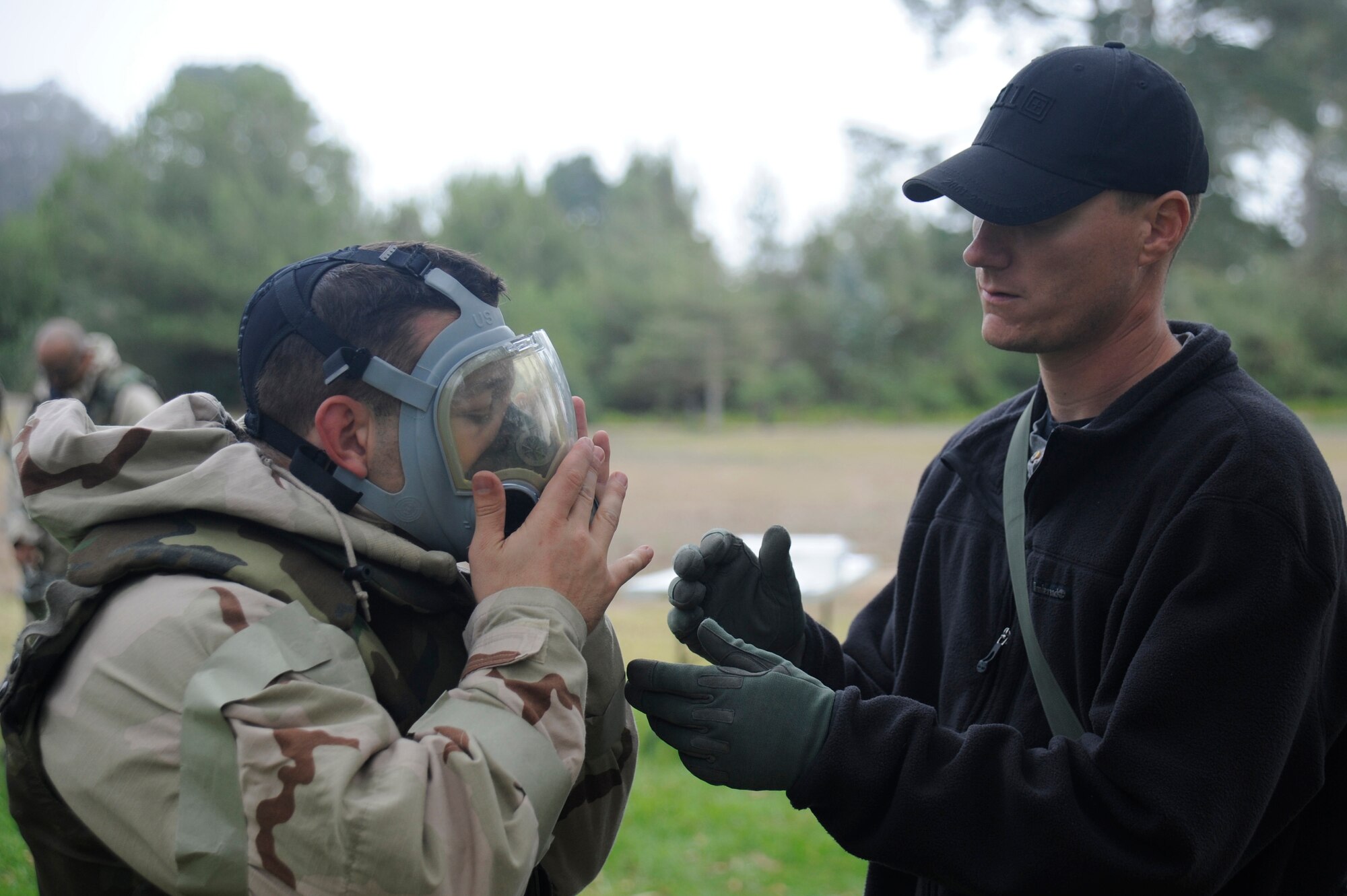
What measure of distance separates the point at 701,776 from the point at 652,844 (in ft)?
10.3

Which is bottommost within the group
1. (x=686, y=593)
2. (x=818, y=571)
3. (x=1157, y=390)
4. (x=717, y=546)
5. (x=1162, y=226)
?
(x=818, y=571)

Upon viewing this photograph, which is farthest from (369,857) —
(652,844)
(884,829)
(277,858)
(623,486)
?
(652,844)

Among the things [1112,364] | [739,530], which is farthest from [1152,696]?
[739,530]

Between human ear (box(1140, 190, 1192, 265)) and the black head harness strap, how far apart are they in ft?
4.54

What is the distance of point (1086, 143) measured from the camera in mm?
1984

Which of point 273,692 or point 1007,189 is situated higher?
point 1007,189

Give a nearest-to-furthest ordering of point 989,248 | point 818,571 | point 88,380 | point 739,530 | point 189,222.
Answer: point 989,248, point 818,571, point 88,380, point 739,530, point 189,222

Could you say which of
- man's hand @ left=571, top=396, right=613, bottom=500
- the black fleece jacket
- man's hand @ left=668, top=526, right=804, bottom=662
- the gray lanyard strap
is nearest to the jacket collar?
the black fleece jacket

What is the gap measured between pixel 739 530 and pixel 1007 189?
13351 millimetres

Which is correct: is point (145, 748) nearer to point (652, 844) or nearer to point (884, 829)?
point (884, 829)

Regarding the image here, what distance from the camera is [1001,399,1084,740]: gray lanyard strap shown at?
75.6 inches

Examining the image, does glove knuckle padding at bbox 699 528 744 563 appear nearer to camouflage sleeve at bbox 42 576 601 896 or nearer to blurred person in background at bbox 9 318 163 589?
camouflage sleeve at bbox 42 576 601 896

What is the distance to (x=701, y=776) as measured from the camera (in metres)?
1.92

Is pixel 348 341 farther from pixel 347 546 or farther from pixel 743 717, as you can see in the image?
pixel 743 717
